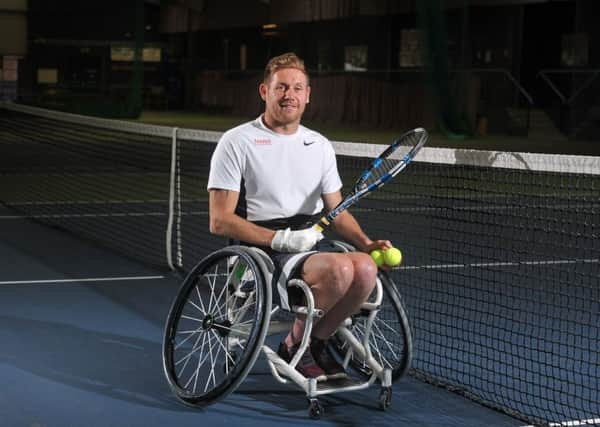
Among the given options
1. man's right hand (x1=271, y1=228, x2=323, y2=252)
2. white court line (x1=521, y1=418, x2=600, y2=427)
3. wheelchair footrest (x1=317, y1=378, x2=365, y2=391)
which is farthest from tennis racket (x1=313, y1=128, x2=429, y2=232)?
white court line (x1=521, y1=418, x2=600, y2=427)

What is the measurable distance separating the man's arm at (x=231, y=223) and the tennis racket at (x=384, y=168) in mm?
226

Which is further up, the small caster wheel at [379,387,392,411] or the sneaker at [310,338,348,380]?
the sneaker at [310,338,348,380]

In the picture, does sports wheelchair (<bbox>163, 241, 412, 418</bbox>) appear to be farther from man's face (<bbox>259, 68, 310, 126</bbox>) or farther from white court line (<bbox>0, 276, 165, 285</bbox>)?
white court line (<bbox>0, 276, 165, 285</bbox>)

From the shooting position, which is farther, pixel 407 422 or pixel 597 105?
pixel 597 105

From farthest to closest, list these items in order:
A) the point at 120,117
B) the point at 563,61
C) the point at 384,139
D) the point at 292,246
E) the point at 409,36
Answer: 1. the point at 409,36
2. the point at 120,117
3. the point at 563,61
4. the point at 384,139
5. the point at 292,246

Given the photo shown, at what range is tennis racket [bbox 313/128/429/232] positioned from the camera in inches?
169

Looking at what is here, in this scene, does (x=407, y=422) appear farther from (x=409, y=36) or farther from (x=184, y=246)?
(x=409, y=36)

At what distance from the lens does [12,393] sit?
4.60 meters

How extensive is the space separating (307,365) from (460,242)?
346cm

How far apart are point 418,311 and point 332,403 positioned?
2.03m

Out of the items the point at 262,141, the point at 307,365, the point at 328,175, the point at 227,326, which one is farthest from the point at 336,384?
the point at 262,141

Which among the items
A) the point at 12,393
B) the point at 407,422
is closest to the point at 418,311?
the point at 407,422

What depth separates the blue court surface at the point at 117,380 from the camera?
14.2ft

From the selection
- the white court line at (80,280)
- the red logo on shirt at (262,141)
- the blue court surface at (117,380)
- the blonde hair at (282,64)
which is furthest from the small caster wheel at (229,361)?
the white court line at (80,280)
